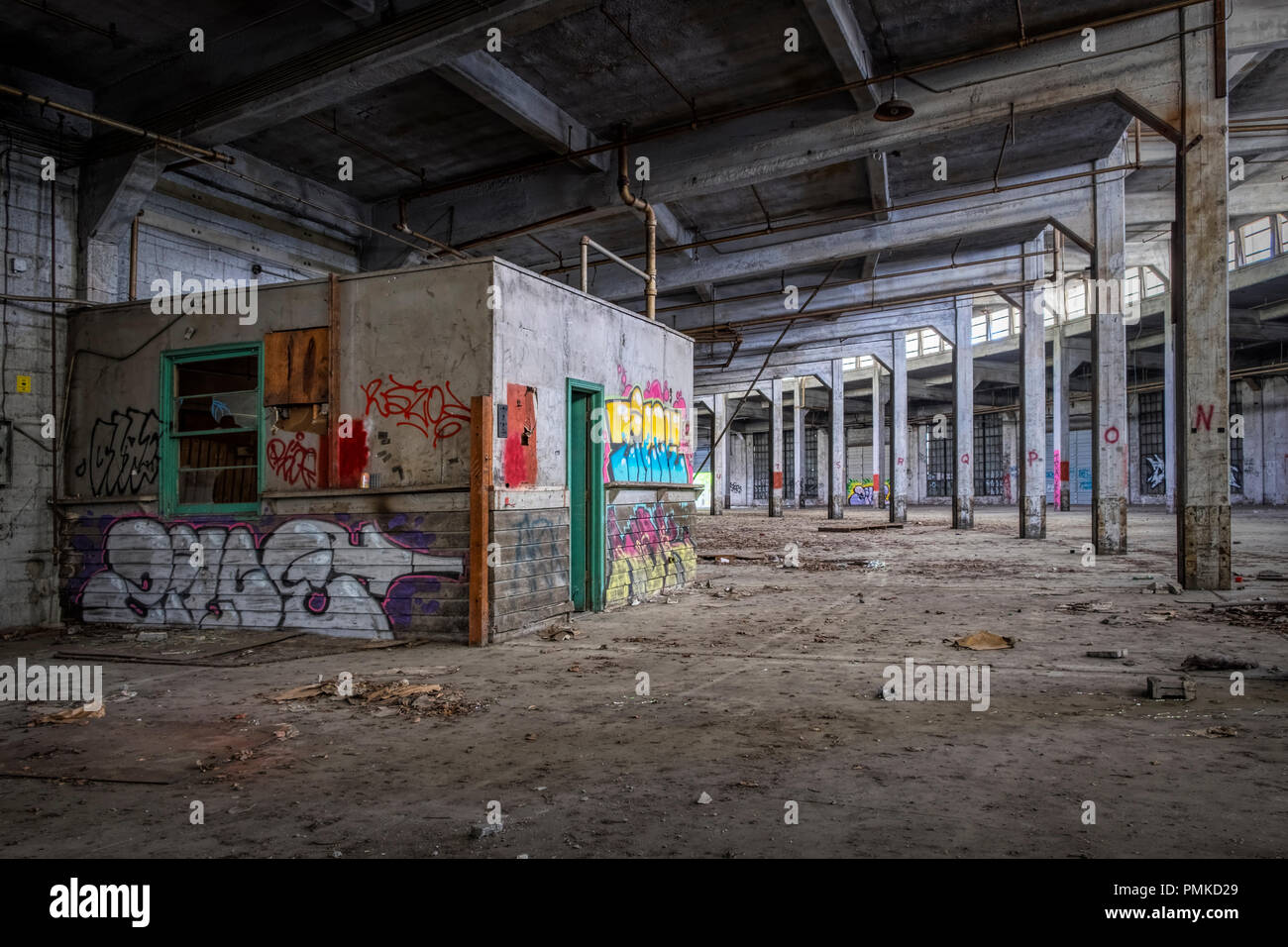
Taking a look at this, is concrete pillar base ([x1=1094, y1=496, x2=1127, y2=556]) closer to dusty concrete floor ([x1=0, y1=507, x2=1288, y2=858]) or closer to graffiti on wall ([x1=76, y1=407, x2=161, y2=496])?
dusty concrete floor ([x1=0, y1=507, x2=1288, y2=858])

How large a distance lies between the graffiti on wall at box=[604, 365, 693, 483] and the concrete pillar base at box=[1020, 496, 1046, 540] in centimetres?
1165

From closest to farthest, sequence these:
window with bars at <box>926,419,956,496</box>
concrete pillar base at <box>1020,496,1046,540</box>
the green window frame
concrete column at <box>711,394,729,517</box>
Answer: the green window frame, concrete pillar base at <box>1020,496,1046,540</box>, concrete column at <box>711,394,729,517</box>, window with bars at <box>926,419,956,496</box>

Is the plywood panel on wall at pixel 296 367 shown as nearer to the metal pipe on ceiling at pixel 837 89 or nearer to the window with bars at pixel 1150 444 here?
the metal pipe on ceiling at pixel 837 89

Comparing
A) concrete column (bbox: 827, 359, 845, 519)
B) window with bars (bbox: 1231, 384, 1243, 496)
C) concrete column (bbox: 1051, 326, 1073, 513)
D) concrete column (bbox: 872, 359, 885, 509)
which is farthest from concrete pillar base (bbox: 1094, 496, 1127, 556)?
window with bars (bbox: 1231, 384, 1243, 496)

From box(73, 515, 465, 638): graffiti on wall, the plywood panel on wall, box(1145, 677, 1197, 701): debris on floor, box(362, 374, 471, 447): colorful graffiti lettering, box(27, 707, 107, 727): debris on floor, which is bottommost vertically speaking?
box(27, 707, 107, 727): debris on floor

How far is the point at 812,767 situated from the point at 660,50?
29.8 feet

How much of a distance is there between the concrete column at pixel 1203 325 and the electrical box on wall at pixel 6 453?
13069 millimetres

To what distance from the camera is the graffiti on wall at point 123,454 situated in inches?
351

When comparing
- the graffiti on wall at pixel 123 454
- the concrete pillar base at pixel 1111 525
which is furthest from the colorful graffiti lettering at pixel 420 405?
the concrete pillar base at pixel 1111 525

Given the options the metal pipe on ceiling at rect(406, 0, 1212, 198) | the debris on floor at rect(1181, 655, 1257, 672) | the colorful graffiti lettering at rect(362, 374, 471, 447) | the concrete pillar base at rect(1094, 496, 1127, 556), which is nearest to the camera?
the debris on floor at rect(1181, 655, 1257, 672)

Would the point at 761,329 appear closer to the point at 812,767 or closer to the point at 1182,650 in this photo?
the point at 1182,650

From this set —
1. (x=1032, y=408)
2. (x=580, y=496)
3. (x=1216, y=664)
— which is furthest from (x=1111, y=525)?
(x=580, y=496)

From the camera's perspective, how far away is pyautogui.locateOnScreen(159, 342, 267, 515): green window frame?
837 cm

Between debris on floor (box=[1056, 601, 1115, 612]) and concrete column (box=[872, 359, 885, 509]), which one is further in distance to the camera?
concrete column (box=[872, 359, 885, 509])
